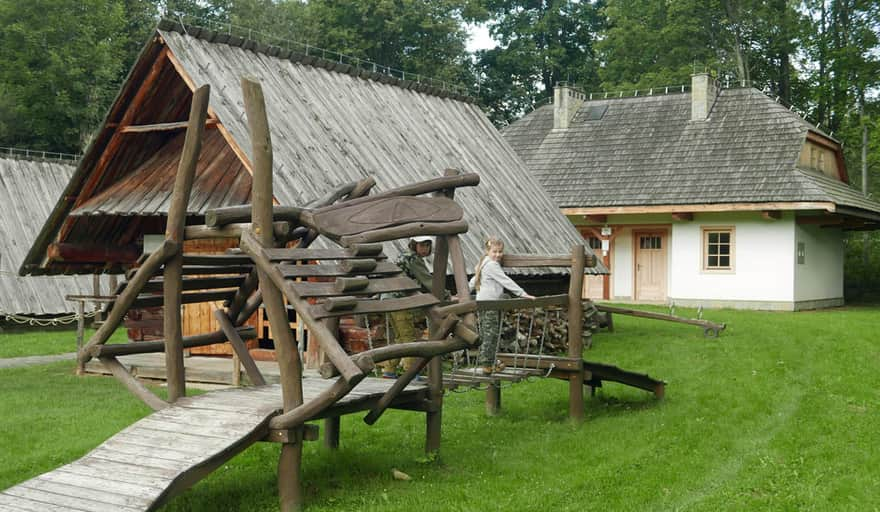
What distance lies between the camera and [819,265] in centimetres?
2497

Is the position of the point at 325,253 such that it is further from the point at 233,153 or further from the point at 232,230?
the point at 233,153

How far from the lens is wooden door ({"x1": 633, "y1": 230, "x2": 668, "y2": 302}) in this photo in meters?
25.3

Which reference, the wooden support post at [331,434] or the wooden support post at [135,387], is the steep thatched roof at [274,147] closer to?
the wooden support post at [331,434]

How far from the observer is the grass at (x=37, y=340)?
16.2 metres

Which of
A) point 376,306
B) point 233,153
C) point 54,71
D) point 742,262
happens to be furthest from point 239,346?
point 54,71

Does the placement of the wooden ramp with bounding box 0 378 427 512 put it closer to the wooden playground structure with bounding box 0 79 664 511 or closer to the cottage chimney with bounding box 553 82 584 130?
the wooden playground structure with bounding box 0 79 664 511

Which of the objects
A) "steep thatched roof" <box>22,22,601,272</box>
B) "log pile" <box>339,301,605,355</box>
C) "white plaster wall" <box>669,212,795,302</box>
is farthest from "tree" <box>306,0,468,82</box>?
"log pile" <box>339,301,605,355</box>

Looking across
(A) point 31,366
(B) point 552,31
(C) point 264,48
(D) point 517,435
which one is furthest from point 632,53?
(D) point 517,435

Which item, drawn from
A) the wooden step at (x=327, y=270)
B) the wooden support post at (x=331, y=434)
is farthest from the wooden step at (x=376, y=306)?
the wooden support post at (x=331, y=434)

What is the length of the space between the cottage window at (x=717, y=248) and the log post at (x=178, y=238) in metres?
19.5

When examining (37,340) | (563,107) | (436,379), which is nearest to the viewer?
(436,379)

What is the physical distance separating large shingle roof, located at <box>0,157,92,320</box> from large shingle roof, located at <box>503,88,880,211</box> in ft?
39.9

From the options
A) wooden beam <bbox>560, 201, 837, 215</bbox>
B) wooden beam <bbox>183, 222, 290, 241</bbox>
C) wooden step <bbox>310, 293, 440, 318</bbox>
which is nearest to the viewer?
Answer: wooden step <bbox>310, 293, 440, 318</bbox>

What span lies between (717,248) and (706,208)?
1.40 m
